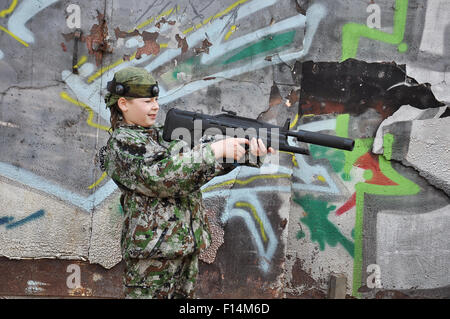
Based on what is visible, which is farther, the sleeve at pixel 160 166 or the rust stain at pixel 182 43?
the rust stain at pixel 182 43

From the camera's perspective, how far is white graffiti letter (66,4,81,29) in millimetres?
3219

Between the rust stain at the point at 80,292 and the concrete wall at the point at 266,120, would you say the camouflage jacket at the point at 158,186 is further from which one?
the rust stain at the point at 80,292

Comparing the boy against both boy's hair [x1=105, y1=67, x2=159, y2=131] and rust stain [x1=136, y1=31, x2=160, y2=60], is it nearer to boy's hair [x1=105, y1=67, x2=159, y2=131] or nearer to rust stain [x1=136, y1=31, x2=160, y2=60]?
boy's hair [x1=105, y1=67, x2=159, y2=131]

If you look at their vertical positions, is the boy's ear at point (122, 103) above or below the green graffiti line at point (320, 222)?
above

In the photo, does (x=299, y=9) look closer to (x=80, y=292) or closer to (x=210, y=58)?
(x=210, y=58)

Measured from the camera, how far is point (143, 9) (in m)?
3.28

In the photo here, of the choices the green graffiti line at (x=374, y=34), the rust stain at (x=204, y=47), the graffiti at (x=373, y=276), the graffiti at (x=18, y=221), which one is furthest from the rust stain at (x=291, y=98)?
the graffiti at (x=18, y=221)

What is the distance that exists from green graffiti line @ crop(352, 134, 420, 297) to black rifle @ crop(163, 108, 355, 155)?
1.60 m

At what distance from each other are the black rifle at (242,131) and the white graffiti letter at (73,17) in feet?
4.75

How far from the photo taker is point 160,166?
1991 mm

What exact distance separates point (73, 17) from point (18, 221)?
4.74 ft

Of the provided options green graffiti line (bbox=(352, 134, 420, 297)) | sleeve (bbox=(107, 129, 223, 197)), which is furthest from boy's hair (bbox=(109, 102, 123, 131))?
green graffiti line (bbox=(352, 134, 420, 297))

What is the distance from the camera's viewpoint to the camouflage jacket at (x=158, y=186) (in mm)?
1984

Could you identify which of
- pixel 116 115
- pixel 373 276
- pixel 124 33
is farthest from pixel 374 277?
pixel 124 33
